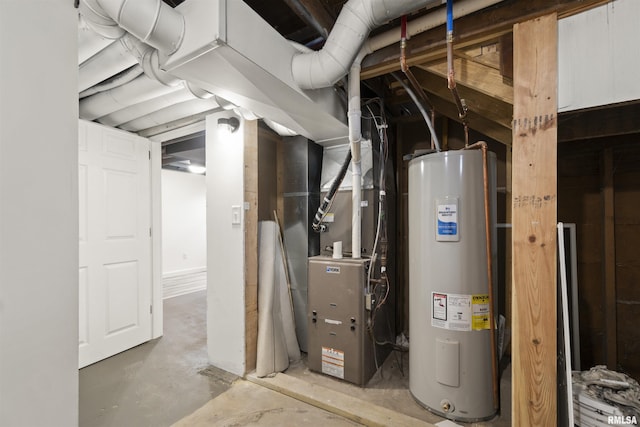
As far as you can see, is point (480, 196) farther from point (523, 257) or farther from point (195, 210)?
point (195, 210)

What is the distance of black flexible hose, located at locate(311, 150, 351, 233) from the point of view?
2.42 metres

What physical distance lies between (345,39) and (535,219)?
1.21 meters

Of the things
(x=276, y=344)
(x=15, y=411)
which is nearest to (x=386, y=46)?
(x=15, y=411)

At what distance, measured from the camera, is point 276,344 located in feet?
7.98

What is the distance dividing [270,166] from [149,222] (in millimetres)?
1506

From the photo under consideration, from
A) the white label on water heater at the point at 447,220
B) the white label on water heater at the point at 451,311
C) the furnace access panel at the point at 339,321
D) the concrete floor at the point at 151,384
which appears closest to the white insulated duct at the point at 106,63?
the furnace access panel at the point at 339,321

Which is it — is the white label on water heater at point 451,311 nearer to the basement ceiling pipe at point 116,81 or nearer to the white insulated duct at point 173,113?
the white insulated duct at point 173,113

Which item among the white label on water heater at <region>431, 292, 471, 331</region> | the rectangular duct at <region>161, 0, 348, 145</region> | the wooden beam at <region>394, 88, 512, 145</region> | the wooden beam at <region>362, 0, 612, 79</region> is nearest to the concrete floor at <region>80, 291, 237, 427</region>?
the white label on water heater at <region>431, 292, 471, 331</region>

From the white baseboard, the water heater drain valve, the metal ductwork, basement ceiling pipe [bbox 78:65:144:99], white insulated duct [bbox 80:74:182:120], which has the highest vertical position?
basement ceiling pipe [bbox 78:65:144:99]

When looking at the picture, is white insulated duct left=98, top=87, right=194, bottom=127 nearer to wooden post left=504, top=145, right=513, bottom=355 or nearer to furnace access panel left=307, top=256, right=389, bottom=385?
furnace access panel left=307, top=256, right=389, bottom=385

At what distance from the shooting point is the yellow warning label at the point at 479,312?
179 centimetres

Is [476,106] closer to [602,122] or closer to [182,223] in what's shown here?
[602,122]

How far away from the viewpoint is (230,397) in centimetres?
207

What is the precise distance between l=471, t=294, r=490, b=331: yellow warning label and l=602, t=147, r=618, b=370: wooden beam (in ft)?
4.26
